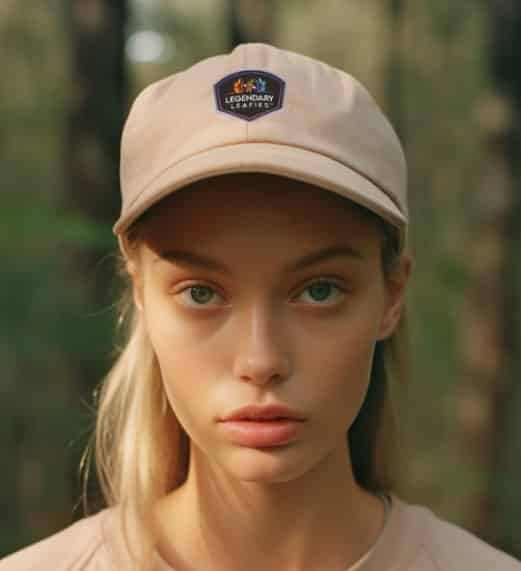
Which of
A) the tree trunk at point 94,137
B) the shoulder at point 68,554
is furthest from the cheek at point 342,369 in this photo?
the tree trunk at point 94,137

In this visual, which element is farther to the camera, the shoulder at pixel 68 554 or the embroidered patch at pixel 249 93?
the shoulder at pixel 68 554

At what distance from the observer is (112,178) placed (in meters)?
4.29

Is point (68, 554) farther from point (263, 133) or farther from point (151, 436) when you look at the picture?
point (263, 133)

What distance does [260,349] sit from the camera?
1722 millimetres

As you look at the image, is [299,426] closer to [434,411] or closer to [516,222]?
[516,222]

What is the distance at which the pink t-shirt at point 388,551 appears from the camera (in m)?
2.03

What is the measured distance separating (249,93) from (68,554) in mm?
1077

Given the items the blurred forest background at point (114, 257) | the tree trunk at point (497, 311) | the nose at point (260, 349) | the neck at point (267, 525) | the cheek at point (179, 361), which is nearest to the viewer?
the nose at point (260, 349)

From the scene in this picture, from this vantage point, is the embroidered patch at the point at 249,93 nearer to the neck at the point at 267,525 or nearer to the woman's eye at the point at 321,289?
the woman's eye at the point at 321,289

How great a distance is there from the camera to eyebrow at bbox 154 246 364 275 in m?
1.78

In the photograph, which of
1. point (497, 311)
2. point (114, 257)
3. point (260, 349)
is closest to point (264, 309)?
point (260, 349)

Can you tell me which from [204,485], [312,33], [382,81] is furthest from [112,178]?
[312,33]

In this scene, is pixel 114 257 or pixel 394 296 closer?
pixel 394 296

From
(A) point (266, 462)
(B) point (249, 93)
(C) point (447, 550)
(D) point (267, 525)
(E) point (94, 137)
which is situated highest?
(B) point (249, 93)
